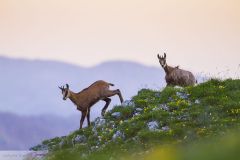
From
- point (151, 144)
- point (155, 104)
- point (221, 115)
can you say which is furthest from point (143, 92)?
point (151, 144)

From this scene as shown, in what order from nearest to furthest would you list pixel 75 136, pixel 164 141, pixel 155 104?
→ 1. pixel 164 141
2. pixel 155 104
3. pixel 75 136

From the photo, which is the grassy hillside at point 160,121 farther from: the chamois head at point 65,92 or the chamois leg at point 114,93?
the chamois leg at point 114,93

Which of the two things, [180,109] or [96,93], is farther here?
[96,93]

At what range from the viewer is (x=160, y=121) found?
21.8 meters

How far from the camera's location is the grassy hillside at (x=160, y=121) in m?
19.5

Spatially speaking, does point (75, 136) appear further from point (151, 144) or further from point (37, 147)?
point (151, 144)

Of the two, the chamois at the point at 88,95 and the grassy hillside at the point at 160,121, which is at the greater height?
the chamois at the point at 88,95

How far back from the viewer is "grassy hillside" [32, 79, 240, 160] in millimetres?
19469

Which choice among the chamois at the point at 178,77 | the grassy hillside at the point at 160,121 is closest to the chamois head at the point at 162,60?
the chamois at the point at 178,77

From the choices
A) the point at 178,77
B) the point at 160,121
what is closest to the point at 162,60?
the point at 178,77

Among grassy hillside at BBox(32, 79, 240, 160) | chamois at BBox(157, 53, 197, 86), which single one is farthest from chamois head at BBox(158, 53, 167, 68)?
grassy hillside at BBox(32, 79, 240, 160)

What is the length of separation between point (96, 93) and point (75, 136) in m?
4.97

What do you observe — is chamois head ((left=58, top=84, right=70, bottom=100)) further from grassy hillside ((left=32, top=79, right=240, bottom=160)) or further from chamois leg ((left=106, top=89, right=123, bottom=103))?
grassy hillside ((left=32, top=79, right=240, bottom=160))

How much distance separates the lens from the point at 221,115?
21.3 m
